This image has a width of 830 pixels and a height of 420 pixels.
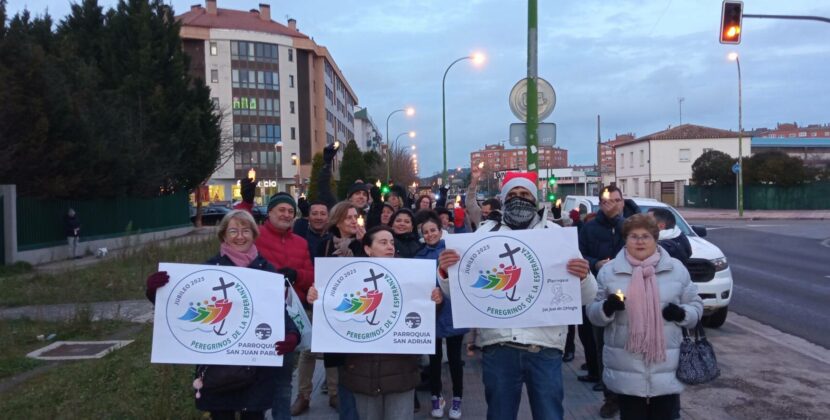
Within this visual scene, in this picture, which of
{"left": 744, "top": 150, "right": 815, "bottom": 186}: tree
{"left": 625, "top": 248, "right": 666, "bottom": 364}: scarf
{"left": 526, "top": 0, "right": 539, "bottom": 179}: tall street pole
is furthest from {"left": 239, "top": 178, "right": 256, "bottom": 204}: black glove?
{"left": 744, "top": 150, "right": 815, "bottom": 186}: tree

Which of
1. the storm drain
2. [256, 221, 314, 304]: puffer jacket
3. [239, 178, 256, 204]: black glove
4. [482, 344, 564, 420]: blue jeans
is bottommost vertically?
the storm drain

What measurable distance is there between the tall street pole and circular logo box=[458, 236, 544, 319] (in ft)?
17.6

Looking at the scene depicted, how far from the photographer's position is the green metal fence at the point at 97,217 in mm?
20766

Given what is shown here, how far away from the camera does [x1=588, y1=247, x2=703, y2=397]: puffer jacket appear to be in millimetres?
4012

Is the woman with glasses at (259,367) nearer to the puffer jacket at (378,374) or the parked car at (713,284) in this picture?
the puffer jacket at (378,374)

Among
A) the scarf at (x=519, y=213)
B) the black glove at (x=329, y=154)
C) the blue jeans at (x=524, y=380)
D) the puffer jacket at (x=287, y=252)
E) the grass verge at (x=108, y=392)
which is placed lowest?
the grass verge at (x=108, y=392)

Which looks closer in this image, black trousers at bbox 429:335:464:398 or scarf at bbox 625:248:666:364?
scarf at bbox 625:248:666:364

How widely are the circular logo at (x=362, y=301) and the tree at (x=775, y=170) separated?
177 ft

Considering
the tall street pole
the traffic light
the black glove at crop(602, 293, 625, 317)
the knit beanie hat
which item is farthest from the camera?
the traffic light

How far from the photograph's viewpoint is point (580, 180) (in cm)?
7781

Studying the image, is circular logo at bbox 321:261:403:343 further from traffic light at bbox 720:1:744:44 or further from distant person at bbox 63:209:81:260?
distant person at bbox 63:209:81:260

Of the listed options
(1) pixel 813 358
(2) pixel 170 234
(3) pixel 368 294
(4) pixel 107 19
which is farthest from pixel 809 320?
(4) pixel 107 19

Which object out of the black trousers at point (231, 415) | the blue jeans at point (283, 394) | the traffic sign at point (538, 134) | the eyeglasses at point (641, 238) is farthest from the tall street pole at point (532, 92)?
the black trousers at point (231, 415)

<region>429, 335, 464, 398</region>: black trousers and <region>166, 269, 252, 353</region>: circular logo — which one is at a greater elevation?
<region>166, 269, 252, 353</region>: circular logo
